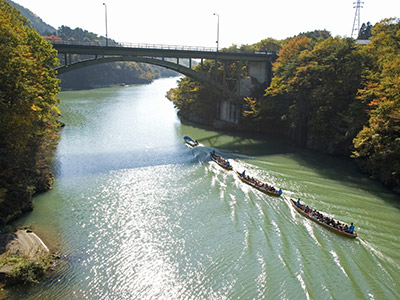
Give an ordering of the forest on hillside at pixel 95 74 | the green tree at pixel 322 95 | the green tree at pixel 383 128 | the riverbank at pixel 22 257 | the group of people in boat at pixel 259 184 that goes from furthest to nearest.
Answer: the forest on hillside at pixel 95 74 < the green tree at pixel 322 95 < the group of people in boat at pixel 259 184 < the green tree at pixel 383 128 < the riverbank at pixel 22 257

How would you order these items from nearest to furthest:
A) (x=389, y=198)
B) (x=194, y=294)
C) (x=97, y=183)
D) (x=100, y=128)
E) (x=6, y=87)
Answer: (x=194, y=294) < (x=6, y=87) < (x=389, y=198) < (x=97, y=183) < (x=100, y=128)

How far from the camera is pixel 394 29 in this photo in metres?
35.5

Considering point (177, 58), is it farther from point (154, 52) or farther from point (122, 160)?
point (122, 160)

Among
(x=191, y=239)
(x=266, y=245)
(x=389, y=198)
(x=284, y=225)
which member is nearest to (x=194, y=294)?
(x=191, y=239)

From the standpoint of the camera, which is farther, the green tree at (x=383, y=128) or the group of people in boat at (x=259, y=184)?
the group of people in boat at (x=259, y=184)

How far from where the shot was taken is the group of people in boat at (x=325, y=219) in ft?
62.4

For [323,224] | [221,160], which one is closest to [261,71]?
[221,160]

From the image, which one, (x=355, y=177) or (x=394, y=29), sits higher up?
(x=394, y=29)

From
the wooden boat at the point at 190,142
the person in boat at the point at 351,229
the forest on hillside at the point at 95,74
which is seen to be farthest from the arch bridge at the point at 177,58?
the forest on hillside at the point at 95,74

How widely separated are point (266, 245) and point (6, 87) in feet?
59.1

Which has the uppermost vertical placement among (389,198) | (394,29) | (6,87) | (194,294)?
(394,29)

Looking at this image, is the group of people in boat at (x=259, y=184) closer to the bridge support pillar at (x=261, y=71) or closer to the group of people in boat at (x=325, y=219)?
the group of people in boat at (x=325, y=219)

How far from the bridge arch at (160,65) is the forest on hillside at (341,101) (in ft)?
16.6

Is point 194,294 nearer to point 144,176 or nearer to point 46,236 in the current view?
point 46,236
